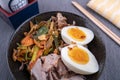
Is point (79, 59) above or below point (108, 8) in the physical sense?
below

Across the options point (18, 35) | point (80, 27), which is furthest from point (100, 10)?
point (18, 35)

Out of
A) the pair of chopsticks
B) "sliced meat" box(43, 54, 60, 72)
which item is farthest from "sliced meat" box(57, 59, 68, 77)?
the pair of chopsticks

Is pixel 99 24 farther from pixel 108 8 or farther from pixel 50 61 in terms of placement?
pixel 50 61

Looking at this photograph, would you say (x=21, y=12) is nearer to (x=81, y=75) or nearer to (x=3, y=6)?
(x=3, y=6)

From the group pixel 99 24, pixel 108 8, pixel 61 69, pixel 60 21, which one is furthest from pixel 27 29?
pixel 108 8

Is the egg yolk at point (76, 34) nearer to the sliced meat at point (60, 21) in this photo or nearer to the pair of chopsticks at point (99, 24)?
the sliced meat at point (60, 21)

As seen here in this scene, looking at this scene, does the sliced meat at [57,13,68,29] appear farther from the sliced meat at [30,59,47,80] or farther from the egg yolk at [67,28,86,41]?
the sliced meat at [30,59,47,80]
